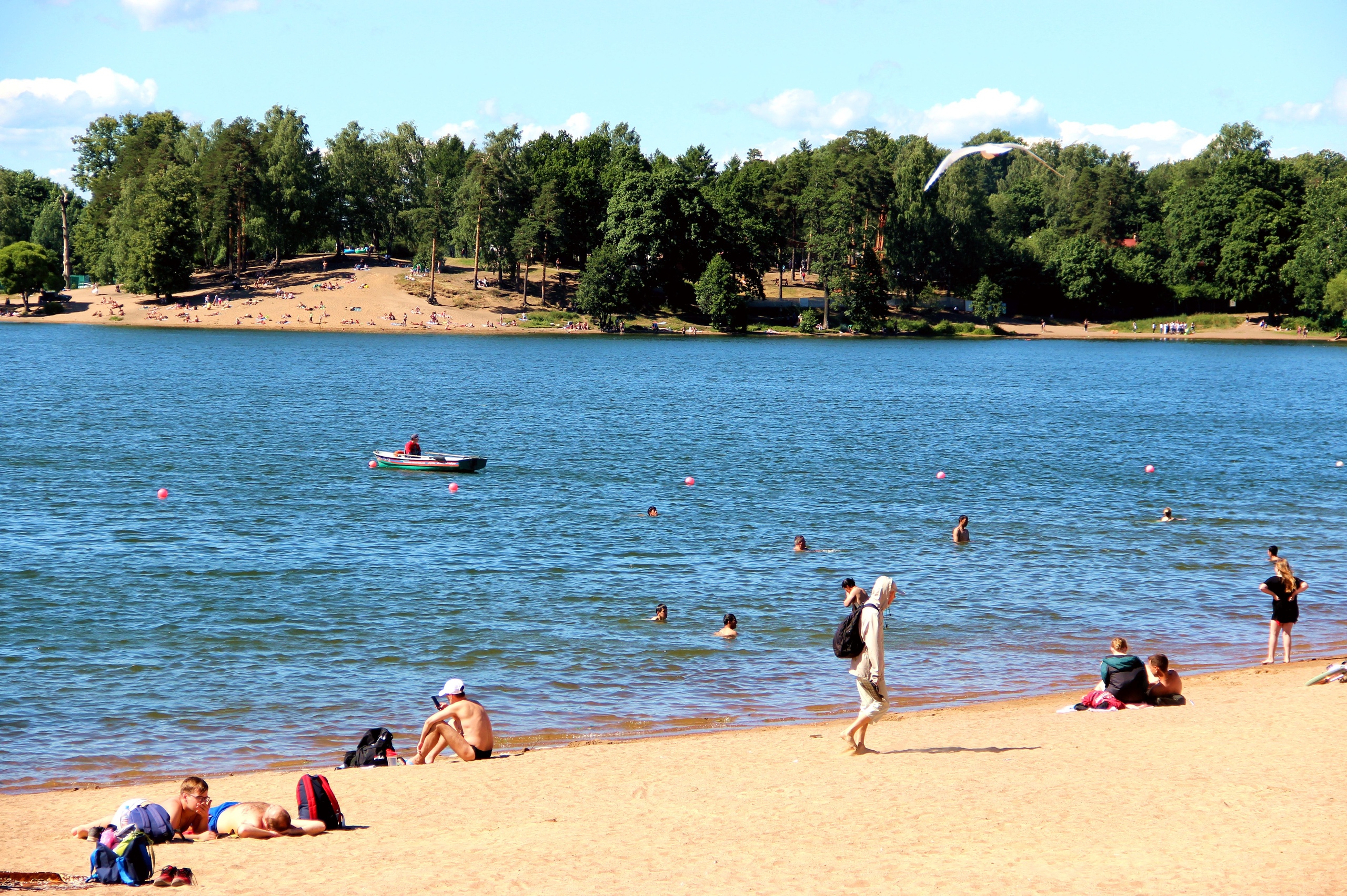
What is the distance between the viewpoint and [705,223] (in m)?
138

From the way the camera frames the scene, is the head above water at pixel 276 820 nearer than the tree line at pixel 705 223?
Yes

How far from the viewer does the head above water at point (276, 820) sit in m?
13.1

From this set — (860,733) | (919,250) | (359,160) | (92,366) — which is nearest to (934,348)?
(919,250)

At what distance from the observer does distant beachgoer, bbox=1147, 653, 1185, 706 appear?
19047mm

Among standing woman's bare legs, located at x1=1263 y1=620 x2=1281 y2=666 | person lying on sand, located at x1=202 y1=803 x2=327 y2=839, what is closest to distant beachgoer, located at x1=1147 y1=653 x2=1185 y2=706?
standing woman's bare legs, located at x1=1263 y1=620 x2=1281 y2=666

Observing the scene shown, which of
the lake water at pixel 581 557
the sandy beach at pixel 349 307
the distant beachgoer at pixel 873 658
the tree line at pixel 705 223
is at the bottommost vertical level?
the lake water at pixel 581 557

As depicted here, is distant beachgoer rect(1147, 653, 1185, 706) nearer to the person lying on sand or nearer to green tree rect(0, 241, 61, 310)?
the person lying on sand

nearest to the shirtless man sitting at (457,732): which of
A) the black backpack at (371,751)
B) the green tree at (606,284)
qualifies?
the black backpack at (371,751)

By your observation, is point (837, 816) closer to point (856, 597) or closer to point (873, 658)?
point (873, 658)

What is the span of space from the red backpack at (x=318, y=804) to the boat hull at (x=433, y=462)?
33.8 metres

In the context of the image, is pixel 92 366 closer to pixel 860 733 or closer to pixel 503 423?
pixel 503 423

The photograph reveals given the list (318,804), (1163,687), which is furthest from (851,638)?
(1163,687)

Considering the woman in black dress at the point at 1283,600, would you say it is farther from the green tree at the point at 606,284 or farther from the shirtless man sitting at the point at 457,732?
the green tree at the point at 606,284

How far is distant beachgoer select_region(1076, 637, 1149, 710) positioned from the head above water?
503 inches
